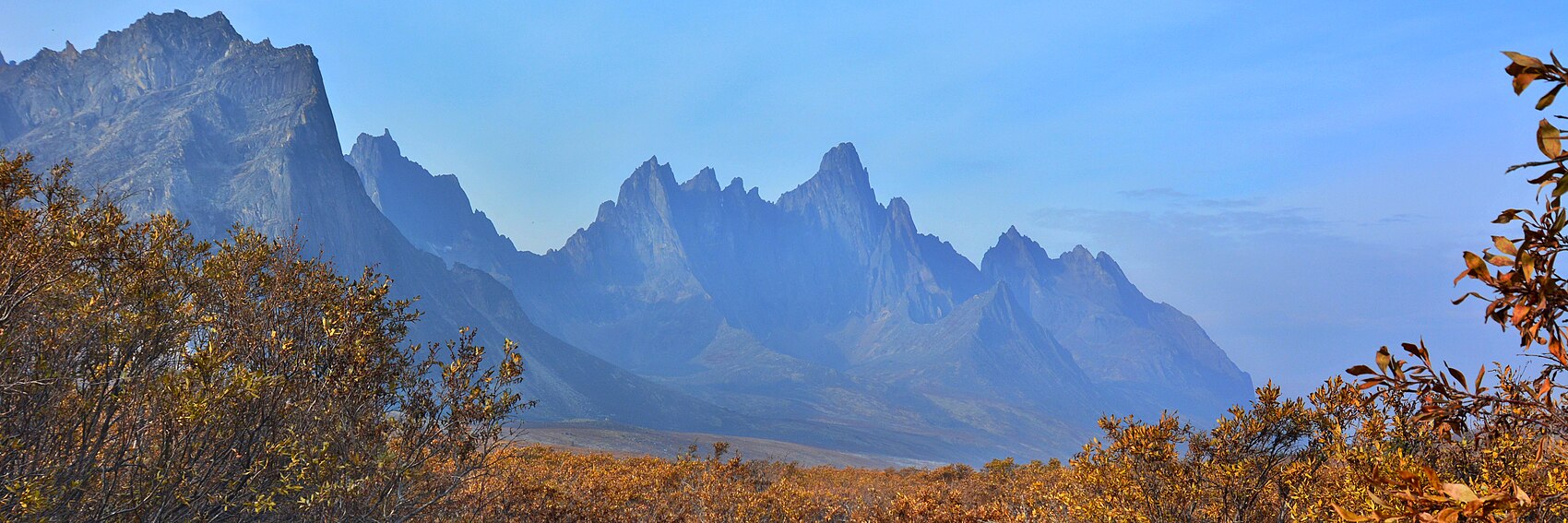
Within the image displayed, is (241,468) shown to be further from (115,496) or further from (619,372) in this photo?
(619,372)

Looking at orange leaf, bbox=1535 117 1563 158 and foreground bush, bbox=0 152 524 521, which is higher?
orange leaf, bbox=1535 117 1563 158

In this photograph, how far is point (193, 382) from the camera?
6.40 metres

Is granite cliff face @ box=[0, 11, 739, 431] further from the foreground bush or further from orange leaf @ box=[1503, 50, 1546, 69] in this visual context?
orange leaf @ box=[1503, 50, 1546, 69]

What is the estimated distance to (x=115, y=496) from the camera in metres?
6.79

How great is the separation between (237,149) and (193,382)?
19479 centimetres

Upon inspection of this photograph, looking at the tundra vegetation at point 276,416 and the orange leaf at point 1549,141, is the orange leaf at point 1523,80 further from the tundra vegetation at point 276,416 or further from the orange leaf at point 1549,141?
the tundra vegetation at point 276,416

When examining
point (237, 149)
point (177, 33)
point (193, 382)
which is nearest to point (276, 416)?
point (193, 382)

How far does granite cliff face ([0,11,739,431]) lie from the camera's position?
481 feet

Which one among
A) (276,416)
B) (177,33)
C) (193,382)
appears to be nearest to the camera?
(193,382)

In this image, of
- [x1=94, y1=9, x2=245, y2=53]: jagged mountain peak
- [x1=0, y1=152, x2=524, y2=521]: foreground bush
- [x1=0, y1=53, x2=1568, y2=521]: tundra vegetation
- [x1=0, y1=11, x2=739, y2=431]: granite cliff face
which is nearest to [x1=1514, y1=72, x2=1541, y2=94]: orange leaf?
[x1=0, y1=53, x2=1568, y2=521]: tundra vegetation

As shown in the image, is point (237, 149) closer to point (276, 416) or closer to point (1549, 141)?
point (276, 416)

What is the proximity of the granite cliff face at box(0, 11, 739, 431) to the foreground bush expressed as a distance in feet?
496

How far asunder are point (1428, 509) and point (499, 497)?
14710 mm

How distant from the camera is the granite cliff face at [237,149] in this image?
146500 mm
